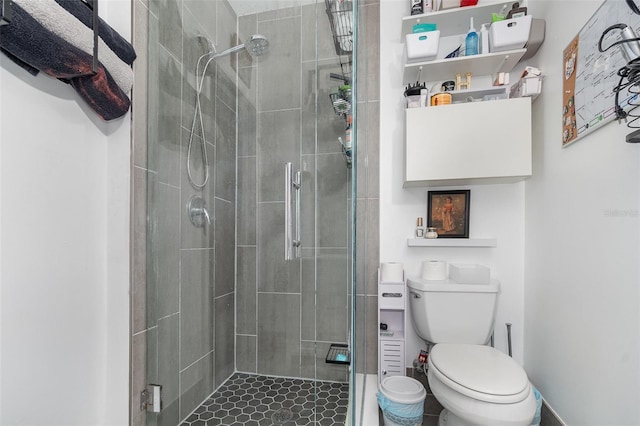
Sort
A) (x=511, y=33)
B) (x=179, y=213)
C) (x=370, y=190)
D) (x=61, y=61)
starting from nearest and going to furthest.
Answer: (x=61, y=61)
(x=179, y=213)
(x=511, y=33)
(x=370, y=190)

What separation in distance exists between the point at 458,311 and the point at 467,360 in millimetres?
301

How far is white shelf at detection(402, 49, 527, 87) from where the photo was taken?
5.00 ft

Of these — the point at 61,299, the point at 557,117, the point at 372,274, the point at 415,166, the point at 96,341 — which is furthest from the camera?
the point at 372,274

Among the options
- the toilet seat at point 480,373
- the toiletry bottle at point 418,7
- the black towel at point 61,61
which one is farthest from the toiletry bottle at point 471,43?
the black towel at point 61,61

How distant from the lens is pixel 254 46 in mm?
1115

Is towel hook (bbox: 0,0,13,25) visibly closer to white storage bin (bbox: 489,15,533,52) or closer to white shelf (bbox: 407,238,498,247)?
white shelf (bbox: 407,238,498,247)

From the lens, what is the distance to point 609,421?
3.32ft

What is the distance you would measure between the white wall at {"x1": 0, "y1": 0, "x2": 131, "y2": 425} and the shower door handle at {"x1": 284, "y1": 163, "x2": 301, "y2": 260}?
602 millimetres

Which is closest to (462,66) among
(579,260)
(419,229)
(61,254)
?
(419,229)

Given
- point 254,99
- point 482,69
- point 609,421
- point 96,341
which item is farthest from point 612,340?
point 96,341

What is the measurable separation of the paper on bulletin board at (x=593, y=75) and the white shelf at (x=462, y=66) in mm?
277

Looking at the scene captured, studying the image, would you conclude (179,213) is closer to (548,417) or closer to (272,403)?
(272,403)

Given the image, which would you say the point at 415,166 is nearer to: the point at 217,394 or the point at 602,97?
the point at 602,97

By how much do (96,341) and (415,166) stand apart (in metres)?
1.53
